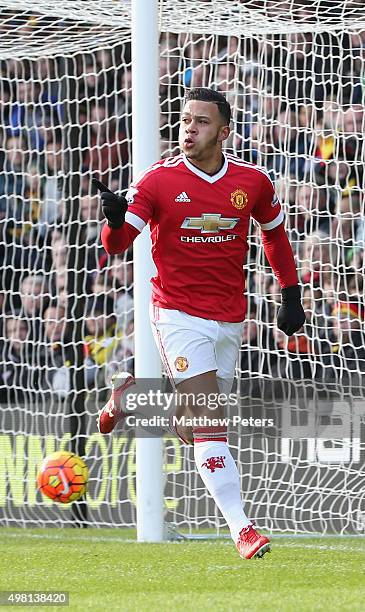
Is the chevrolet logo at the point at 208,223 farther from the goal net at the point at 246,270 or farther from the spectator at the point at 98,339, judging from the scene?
the spectator at the point at 98,339

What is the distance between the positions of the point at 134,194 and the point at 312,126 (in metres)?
2.96

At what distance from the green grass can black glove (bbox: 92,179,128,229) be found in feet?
4.58

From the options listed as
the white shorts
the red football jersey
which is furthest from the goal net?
the white shorts

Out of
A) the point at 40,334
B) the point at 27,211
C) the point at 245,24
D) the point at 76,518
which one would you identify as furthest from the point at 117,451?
the point at 245,24

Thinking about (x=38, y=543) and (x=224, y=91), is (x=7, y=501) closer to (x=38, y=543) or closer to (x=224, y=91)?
(x=38, y=543)

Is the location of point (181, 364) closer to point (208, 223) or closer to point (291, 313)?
point (208, 223)

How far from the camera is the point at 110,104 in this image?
8969mm

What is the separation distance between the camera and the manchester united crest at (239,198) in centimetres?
521

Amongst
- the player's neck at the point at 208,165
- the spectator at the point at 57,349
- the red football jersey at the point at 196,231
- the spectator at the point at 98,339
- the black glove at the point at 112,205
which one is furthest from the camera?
the spectator at the point at 98,339

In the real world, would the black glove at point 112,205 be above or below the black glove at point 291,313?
above

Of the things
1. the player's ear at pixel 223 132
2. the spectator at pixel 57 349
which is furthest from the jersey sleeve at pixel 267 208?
the spectator at pixel 57 349

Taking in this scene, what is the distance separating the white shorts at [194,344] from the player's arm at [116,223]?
42cm

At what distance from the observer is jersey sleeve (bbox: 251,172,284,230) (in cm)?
538

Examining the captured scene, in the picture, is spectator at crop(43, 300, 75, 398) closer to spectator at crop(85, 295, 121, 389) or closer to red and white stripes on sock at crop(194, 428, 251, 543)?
spectator at crop(85, 295, 121, 389)
